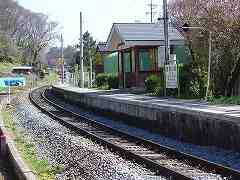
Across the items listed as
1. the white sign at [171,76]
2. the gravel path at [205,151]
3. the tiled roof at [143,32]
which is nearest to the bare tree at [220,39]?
the white sign at [171,76]

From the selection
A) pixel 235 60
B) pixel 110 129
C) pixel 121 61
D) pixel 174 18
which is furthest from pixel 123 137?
pixel 121 61

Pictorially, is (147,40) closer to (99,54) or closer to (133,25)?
(133,25)

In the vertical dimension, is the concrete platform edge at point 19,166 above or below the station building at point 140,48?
below

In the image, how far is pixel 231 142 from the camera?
42.6ft

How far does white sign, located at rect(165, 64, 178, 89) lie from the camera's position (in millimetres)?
23453

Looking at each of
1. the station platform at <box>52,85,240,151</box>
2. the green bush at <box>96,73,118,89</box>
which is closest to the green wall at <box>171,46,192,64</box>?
the green bush at <box>96,73,118,89</box>

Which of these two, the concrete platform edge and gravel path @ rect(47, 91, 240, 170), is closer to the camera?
the concrete platform edge

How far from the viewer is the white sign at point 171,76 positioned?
23453 millimetres

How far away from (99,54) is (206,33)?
44.3m

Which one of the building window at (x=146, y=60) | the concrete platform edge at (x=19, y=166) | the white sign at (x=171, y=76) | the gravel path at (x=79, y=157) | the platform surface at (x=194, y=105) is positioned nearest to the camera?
the concrete platform edge at (x=19, y=166)

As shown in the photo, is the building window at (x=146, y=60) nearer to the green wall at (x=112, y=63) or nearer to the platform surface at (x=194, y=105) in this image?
the green wall at (x=112, y=63)

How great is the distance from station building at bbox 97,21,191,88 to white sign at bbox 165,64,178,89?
9.46 metres

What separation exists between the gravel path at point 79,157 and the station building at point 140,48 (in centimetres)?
1732

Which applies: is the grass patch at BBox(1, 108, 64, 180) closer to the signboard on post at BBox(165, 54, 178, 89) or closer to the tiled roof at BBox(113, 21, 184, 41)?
the signboard on post at BBox(165, 54, 178, 89)
